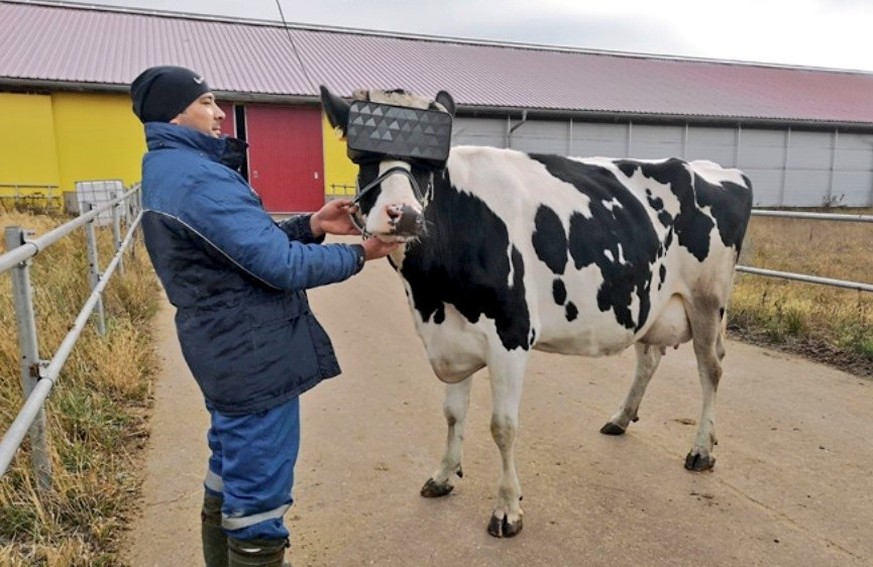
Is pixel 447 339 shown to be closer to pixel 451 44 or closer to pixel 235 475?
pixel 235 475

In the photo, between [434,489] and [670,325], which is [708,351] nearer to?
[670,325]

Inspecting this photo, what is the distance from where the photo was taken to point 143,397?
14.2 feet

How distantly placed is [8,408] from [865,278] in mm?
9851

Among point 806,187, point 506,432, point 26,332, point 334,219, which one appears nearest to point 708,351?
point 506,432

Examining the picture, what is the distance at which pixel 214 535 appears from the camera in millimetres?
2359

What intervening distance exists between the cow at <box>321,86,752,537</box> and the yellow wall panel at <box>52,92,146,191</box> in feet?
59.2

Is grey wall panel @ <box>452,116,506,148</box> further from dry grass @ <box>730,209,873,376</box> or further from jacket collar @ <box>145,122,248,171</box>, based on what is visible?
jacket collar @ <box>145,122,248,171</box>

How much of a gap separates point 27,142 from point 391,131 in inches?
776

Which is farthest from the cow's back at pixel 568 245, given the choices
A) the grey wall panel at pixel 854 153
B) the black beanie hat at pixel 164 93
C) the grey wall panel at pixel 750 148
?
the grey wall panel at pixel 854 153

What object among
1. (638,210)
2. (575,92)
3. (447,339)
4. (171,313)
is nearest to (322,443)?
(447,339)

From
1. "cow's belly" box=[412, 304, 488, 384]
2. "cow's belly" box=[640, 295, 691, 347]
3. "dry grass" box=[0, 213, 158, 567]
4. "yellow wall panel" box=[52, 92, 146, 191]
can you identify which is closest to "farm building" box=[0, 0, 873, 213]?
"yellow wall panel" box=[52, 92, 146, 191]

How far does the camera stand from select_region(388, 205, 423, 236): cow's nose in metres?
2.17

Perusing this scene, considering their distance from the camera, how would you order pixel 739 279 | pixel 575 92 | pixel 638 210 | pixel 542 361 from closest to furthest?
pixel 638 210, pixel 542 361, pixel 739 279, pixel 575 92

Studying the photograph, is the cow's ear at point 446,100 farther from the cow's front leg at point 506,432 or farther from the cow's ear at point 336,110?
the cow's front leg at point 506,432
